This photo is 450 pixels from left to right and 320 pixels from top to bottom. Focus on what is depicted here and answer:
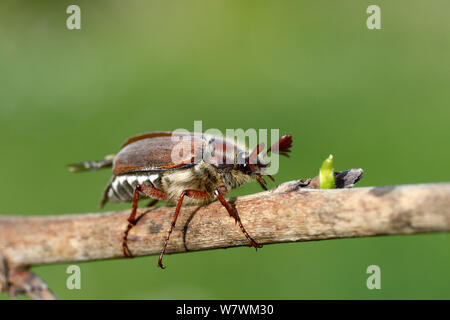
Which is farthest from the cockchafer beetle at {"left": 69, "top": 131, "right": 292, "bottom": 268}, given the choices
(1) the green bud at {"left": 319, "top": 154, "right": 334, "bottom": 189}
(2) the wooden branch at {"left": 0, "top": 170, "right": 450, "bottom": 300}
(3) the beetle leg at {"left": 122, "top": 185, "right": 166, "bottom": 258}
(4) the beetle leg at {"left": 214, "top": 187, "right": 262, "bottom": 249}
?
(1) the green bud at {"left": 319, "top": 154, "right": 334, "bottom": 189}

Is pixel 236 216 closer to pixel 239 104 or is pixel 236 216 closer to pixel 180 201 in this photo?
pixel 180 201

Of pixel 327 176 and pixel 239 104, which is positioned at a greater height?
pixel 239 104

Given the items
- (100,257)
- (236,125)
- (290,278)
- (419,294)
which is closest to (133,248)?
(100,257)

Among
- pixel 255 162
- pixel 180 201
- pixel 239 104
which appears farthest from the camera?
pixel 239 104

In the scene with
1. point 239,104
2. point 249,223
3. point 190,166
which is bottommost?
point 249,223

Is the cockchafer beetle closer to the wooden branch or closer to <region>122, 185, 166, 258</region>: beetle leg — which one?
<region>122, 185, 166, 258</region>: beetle leg

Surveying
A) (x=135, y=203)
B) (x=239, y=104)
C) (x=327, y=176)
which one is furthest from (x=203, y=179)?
(x=239, y=104)

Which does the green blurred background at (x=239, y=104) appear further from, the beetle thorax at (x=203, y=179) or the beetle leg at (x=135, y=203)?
the beetle leg at (x=135, y=203)

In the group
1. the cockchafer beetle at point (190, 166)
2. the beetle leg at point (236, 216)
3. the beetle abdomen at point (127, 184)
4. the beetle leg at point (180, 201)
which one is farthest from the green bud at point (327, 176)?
the beetle abdomen at point (127, 184)
